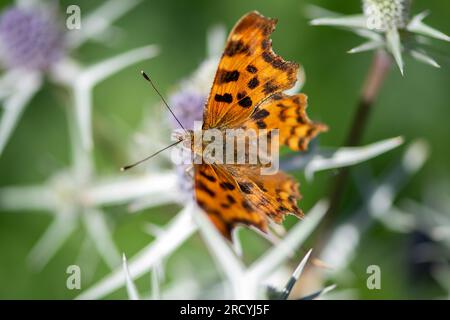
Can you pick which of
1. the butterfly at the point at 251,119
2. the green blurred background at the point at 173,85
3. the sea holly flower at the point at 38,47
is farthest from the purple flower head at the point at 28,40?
the butterfly at the point at 251,119

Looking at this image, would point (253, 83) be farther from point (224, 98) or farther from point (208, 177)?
point (208, 177)

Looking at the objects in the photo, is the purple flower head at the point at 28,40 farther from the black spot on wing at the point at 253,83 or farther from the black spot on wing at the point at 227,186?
the black spot on wing at the point at 227,186

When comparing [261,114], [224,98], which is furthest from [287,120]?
[224,98]

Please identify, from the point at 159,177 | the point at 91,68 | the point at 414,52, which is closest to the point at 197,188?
the point at 414,52

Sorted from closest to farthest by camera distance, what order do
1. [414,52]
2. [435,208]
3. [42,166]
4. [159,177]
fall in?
1. [414,52]
2. [159,177]
3. [435,208]
4. [42,166]

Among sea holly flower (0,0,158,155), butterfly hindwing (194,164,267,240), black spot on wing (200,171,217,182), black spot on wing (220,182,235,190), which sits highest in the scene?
sea holly flower (0,0,158,155)

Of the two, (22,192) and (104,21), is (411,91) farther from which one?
(22,192)

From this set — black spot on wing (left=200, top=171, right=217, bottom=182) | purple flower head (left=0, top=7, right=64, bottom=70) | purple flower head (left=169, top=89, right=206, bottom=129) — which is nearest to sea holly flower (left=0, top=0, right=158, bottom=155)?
purple flower head (left=0, top=7, right=64, bottom=70)

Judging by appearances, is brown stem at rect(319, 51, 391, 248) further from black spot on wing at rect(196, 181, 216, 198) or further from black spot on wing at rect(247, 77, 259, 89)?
black spot on wing at rect(196, 181, 216, 198)
